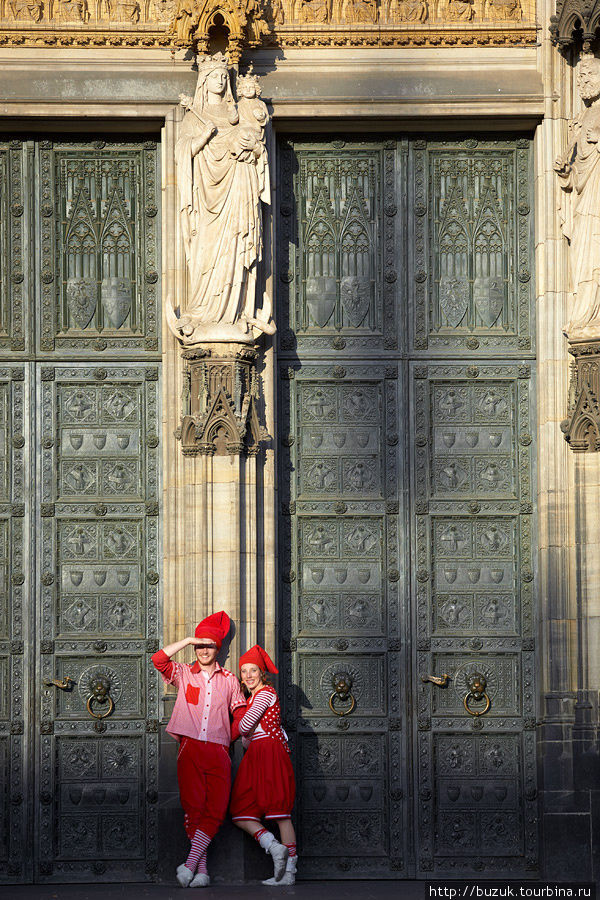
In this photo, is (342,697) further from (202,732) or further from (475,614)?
(202,732)

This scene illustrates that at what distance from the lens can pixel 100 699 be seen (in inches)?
648

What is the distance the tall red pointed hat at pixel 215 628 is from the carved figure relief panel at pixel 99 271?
9.49 feet

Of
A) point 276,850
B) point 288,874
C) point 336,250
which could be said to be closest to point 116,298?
point 336,250

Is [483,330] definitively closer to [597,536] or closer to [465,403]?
[465,403]

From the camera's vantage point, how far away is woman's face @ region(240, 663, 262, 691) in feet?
50.7

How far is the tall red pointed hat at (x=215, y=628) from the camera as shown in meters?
15.5

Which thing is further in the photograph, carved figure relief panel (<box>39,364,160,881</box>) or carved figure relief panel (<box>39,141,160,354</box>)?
carved figure relief panel (<box>39,141,160,354</box>)

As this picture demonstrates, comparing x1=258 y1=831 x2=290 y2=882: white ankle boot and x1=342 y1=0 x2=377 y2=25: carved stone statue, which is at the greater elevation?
x1=342 y1=0 x2=377 y2=25: carved stone statue

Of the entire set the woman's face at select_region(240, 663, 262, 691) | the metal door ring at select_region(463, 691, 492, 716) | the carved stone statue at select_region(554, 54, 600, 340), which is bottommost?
the metal door ring at select_region(463, 691, 492, 716)

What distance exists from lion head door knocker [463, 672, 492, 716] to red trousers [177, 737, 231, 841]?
8.49ft

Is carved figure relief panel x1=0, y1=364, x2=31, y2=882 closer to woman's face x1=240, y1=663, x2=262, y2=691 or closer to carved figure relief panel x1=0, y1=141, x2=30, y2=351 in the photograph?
carved figure relief panel x1=0, y1=141, x2=30, y2=351

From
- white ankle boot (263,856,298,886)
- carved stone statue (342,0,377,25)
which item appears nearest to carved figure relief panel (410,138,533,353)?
carved stone statue (342,0,377,25)

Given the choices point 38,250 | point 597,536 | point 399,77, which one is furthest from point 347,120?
point 597,536

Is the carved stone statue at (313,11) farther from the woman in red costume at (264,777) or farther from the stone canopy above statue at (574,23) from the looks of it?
the woman in red costume at (264,777)
